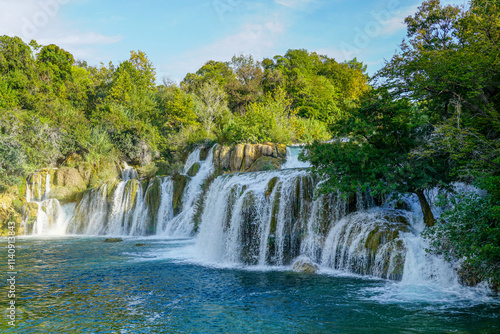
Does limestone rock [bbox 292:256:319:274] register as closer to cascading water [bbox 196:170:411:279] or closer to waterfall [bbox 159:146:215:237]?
cascading water [bbox 196:170:411:279]

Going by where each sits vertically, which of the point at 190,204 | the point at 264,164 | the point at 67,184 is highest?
the point at 264,164

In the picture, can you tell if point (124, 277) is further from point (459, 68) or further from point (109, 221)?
point (109, 221)

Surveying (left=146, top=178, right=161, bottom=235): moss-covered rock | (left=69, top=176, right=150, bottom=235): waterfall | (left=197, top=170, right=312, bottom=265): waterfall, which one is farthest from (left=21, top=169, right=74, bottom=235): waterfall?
(left=197, top=170, right=312, bottom=265): waterfall

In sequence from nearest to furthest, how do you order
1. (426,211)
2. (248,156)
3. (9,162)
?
(426,211) < (248,156) < (9,162)

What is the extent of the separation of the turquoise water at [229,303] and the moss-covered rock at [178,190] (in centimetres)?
990

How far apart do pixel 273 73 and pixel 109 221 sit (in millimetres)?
24449

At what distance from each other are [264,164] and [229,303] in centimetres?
1296

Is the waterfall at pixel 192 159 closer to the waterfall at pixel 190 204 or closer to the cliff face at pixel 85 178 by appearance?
the cliff face at pixel 85 178

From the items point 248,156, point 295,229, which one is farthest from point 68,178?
point 295,229

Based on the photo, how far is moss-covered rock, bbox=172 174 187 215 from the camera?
886 inches

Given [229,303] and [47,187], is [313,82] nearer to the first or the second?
[47,187]

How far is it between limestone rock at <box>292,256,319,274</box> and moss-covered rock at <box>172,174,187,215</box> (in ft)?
39.1

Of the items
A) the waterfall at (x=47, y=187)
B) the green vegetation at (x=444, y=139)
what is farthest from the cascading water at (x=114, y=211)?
the green vegetation at (x=444, y=139)

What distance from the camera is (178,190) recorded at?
22.9 m
